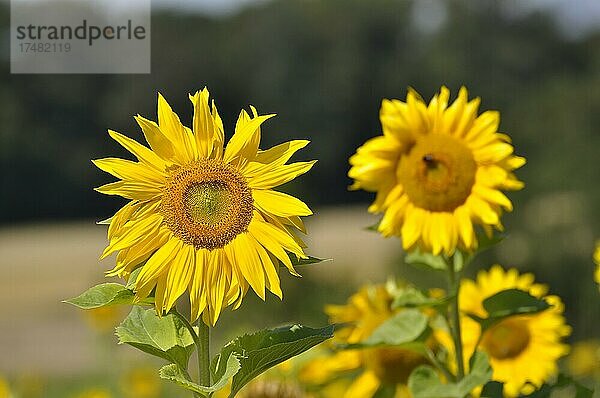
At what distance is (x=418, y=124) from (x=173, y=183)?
69 centimetres

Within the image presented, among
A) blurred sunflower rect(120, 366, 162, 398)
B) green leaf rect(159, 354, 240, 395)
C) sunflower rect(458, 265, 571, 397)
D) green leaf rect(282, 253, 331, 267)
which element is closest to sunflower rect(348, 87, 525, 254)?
sunflower rect(458, 265, 571, 397)

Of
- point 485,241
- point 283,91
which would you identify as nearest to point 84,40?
point 283,91

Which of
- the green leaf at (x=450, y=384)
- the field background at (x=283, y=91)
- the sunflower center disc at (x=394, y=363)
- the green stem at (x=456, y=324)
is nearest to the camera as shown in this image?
the green leaf at (x=450, y=384)

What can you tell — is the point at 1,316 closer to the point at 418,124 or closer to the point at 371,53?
the point at 371,53

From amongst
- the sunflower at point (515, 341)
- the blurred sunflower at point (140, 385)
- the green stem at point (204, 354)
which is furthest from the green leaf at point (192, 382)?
the blurred sunflower at point (140, 385)

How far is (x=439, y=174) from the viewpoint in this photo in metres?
1.72

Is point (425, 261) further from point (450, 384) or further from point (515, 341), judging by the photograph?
point (515, 341)

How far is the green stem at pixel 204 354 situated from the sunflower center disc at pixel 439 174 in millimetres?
651

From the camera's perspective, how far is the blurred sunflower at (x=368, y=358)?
194cm

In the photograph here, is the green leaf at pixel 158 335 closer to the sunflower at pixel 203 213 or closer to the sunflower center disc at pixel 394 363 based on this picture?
the sunflower at pixel 203 213

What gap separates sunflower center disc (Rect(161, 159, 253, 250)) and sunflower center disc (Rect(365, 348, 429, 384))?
0.84 m

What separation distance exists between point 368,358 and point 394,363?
0.19 ft

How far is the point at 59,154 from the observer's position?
67.6 feet

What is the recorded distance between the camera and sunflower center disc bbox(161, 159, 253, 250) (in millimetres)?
1157
